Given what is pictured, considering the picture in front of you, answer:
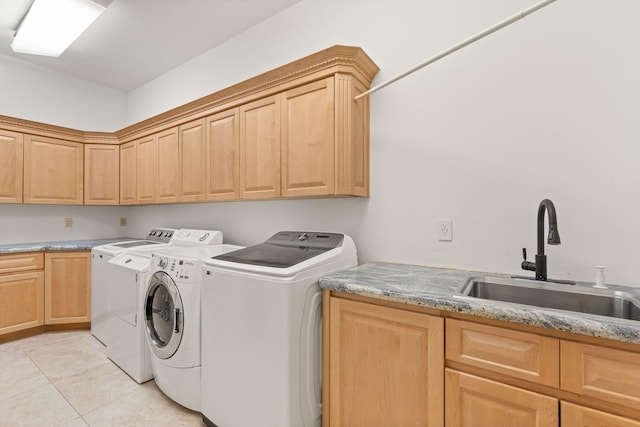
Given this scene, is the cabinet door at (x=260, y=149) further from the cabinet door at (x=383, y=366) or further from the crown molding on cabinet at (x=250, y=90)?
the cabinet door at (x=383, y=366)

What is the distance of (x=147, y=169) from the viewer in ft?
10.2

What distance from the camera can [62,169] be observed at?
325 centimetres

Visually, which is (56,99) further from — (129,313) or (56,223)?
(129,313)

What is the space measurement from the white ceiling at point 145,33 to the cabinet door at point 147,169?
2.91 feet

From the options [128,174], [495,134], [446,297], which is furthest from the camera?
[128,174]

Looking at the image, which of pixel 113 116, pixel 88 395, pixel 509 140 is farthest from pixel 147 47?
pixel 509 140

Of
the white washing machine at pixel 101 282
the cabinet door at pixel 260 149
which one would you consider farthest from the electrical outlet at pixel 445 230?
the white washing machine at pixel 101 282

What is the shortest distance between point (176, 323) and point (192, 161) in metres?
1.40

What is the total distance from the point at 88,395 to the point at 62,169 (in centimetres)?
248

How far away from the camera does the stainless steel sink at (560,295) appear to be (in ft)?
3.87

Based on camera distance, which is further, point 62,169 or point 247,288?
point 62,169

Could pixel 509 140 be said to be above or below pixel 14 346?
above

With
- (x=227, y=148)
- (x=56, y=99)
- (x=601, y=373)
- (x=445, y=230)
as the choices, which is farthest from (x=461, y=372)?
(x=56, y=99)

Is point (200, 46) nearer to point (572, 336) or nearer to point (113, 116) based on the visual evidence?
point (113, 116)
